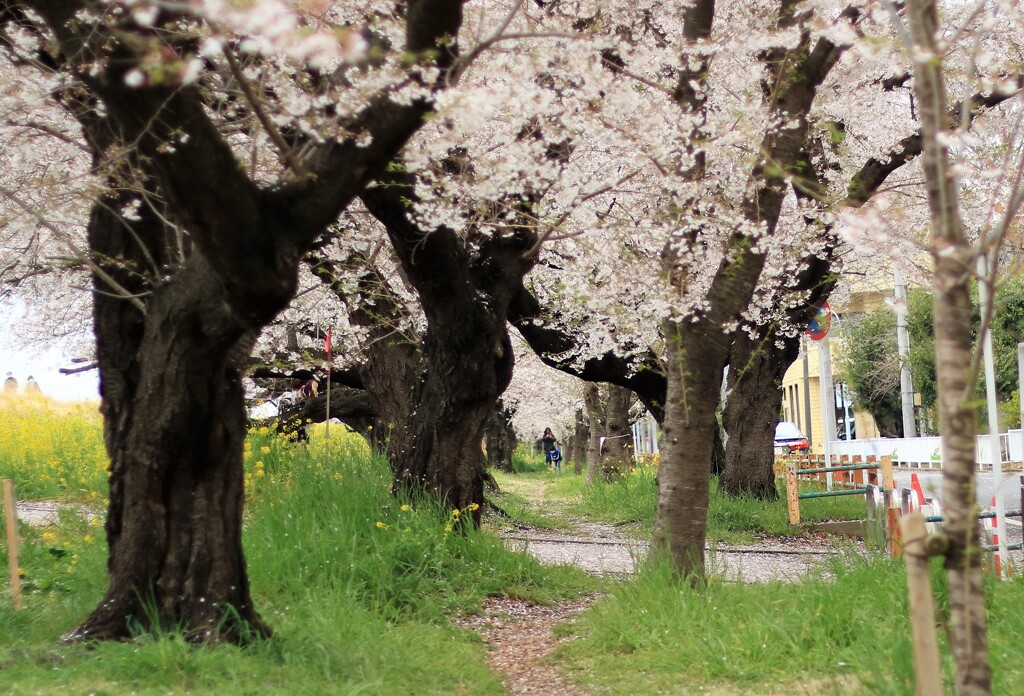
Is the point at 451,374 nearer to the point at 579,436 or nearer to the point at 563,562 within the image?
the point at 563,562

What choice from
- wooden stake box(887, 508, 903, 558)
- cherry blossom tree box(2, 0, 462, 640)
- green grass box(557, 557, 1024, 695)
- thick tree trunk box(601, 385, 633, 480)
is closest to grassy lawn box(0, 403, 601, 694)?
cherry blossom tree box(2, 0, 462, 640)

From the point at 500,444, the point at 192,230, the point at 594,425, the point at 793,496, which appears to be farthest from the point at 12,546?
the point at 500,444

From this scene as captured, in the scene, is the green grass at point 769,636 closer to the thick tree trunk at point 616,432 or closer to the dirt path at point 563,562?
the dirt path at point 563,562

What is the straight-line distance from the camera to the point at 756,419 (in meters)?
14.9

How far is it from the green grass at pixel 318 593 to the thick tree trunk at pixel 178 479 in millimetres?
250

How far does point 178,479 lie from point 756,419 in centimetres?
1073

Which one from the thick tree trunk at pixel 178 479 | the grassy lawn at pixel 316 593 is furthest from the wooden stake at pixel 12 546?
the thick tree trunk at pixel 178 479

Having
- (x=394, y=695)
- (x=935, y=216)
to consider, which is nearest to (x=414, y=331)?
(x=394, y=695)

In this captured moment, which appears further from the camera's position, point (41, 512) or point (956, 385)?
point (41, 512)

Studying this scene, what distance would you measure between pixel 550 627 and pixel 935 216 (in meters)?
4.97

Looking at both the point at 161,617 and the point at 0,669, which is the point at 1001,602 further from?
the point at 0,669

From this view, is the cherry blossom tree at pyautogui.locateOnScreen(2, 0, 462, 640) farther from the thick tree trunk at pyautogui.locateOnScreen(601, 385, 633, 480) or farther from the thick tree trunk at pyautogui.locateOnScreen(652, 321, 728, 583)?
the thick tree trunk at pyautogui.locateOnScreen(601, 385, 633, 480)

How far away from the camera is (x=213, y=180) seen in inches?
181

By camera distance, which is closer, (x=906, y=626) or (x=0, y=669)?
(x=0, y=669)
